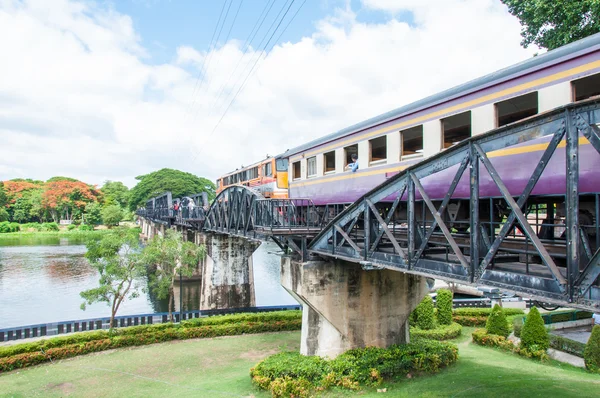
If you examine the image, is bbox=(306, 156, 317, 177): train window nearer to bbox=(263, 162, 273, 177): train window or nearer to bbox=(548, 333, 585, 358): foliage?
bbox=(263, 162, 273, 177): train window

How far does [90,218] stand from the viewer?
292 feet

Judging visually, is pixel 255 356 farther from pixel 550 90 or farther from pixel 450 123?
pixel 550 90

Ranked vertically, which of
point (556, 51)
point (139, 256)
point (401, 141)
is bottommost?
point (139, 256)

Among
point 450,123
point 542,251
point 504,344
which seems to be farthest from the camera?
point 504,344

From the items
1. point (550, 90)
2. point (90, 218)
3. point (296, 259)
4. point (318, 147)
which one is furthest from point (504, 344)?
point (90, 218)

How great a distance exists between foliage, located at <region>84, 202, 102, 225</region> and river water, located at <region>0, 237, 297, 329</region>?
1194 inches

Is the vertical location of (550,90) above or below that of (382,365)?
above

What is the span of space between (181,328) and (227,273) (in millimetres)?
10873

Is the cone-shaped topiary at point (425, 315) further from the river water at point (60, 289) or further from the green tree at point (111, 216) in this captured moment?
the green tree at point (111, 216)

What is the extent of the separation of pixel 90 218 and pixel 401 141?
303 ft

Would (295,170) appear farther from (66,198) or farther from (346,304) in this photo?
(66,198)

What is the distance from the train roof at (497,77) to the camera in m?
6.77

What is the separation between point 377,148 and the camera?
12.7m

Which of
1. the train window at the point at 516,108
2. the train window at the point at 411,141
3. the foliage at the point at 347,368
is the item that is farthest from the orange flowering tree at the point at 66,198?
the train window at the point at 516,108
